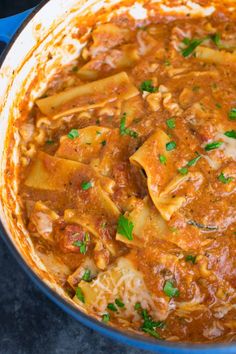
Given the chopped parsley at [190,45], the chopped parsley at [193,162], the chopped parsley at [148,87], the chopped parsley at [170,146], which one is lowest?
the chopped parsley at [193,162]

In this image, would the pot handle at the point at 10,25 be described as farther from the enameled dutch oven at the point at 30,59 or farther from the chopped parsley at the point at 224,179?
the chopped parsley at the point at 224,179

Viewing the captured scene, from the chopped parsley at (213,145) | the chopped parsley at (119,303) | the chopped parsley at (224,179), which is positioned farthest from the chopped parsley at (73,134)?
the chopped parsley at (119,303)

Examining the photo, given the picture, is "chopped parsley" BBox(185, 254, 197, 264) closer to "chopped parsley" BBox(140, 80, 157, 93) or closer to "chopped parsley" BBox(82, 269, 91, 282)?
"chopped parsley" BBox(82, 269, 91, 282)

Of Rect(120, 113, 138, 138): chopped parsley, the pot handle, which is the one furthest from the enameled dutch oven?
Rect(120, 113, 138, 138): chopped parsley

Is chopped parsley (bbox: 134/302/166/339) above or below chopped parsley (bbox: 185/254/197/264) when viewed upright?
below

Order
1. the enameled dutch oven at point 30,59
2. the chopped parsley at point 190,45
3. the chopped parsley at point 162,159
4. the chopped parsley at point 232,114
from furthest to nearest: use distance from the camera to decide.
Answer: the chopped parsley at point 190,45 < the chopped parsley at point 232,114 < the chopped parsley at point 162,159 < the enameled dutch oven at point 30,59
